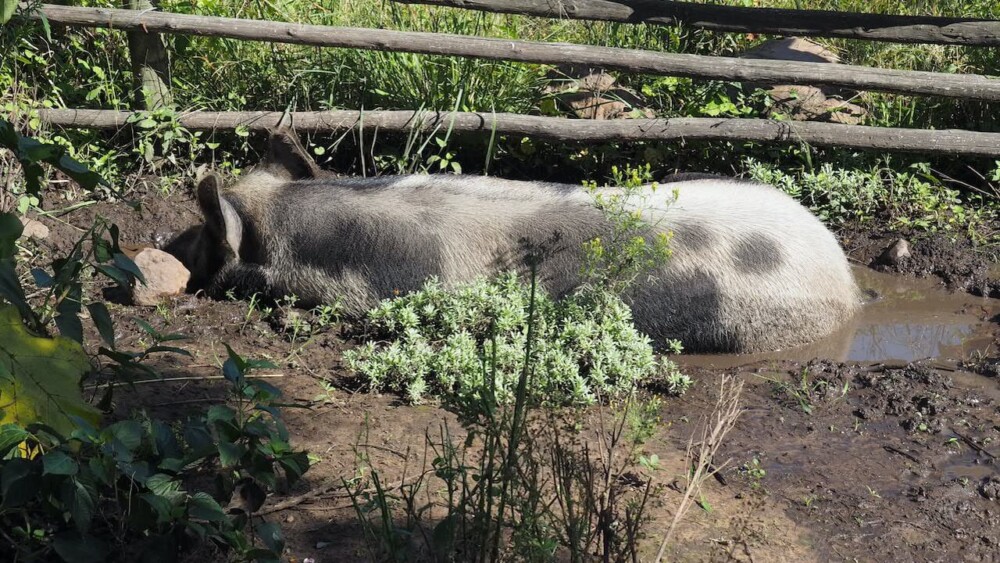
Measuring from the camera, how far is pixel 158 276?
5.48 metres

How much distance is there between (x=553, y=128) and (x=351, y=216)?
1.75 metres

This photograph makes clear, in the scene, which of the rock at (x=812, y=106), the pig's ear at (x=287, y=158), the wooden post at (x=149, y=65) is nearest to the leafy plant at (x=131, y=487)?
the pig's ear at (x=287, y=158)

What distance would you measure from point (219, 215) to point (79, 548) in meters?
3.22

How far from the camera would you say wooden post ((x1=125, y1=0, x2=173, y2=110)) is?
6.75 m

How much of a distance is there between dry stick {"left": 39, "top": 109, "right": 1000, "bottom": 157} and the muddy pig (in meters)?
0.97

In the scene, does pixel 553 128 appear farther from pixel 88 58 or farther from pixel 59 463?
pixel 59 463

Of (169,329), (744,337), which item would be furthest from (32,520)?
(744,337)

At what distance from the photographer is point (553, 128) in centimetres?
666

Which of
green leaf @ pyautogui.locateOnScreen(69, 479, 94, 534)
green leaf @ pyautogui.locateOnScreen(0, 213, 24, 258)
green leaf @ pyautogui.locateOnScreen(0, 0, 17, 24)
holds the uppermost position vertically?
green leaf @ pyautogui.locateOnScreen(0, 0, 17, 24)

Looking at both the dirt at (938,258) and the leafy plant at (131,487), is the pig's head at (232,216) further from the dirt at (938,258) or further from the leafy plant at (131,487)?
the dirt at (938,258)

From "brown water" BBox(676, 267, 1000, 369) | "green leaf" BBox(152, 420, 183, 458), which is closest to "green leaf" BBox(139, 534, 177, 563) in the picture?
"green leaf" BBox(152, 420, 183, 458)

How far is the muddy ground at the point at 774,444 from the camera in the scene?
11.1 ft

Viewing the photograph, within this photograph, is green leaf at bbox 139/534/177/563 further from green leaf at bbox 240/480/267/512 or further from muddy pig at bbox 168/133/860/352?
muddy pig at bbox 168/133/860/352

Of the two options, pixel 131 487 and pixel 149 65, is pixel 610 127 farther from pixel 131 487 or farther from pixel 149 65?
pixel 131 487
